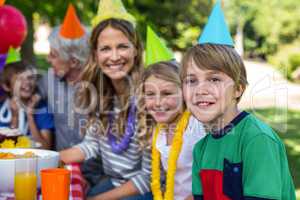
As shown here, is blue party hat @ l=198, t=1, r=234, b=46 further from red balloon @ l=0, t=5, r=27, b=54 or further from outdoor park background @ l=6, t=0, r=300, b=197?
red balloon @ l=0, t=5, r=27, b=54

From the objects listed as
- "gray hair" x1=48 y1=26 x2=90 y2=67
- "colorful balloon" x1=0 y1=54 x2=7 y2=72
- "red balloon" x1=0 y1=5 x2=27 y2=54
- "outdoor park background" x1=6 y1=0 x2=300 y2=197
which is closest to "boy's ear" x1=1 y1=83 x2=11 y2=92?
"colorful balloon" x1=0 y1=54 x2=7 y2=72

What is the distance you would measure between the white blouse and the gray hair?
1191mm

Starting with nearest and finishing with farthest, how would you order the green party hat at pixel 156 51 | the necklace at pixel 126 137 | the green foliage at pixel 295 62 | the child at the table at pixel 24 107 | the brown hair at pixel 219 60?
the brown hair at pixel 219 60
the green party hat at pixel 156 51
the necklace at pixel 126 137
the child at the table at pixel 24 107
the green foliage at pixel 295 62

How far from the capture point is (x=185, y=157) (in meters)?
2.36

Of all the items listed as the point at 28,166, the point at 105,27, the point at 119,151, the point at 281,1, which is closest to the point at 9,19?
the point at 105,27

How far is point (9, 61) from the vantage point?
3.39 metres

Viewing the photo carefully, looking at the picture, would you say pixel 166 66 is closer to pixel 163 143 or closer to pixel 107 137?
pixel 163 143

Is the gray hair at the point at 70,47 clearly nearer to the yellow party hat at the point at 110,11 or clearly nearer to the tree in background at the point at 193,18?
the yellow party hat at the point at 110,11

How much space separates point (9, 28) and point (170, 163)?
6.78ft

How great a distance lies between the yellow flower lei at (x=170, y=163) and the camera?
2.32 meters

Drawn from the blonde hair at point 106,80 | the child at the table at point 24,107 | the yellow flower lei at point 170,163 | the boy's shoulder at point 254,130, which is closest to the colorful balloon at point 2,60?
the child at the table at point 24,107

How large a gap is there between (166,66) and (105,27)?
20.1 inches

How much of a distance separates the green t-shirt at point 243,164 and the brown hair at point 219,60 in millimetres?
147

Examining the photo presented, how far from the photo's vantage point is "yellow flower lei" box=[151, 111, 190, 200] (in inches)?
91.4
